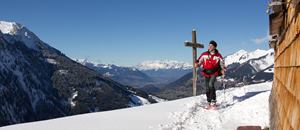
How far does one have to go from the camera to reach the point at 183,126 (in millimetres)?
10094

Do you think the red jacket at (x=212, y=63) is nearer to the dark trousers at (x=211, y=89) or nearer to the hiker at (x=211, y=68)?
the hiker at (x=211, y=68)

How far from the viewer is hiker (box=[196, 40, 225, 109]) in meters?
13.6

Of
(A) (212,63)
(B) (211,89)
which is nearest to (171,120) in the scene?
(B) (211,89)

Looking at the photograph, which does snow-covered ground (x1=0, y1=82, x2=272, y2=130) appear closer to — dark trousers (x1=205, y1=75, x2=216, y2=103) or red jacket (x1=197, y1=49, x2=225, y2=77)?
dark trousers (x1=205, y1=75, x2=216, y2=103)

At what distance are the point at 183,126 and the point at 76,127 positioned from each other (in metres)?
2.79

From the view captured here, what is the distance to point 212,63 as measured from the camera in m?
13.7

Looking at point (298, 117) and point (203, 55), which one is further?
point (203, 55)

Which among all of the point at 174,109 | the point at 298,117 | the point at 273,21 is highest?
the point at 273,21

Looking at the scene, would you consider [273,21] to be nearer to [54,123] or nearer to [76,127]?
[76,127]

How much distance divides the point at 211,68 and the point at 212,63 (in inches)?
7.3

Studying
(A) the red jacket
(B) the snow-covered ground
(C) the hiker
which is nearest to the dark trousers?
(C) the hiker

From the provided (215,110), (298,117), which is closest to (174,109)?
(215,110)

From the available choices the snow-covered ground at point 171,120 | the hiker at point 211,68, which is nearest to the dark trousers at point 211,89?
the hiker at point 211,68

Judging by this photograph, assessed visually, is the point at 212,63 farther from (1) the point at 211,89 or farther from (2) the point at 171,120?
(2) the point at 171,120
